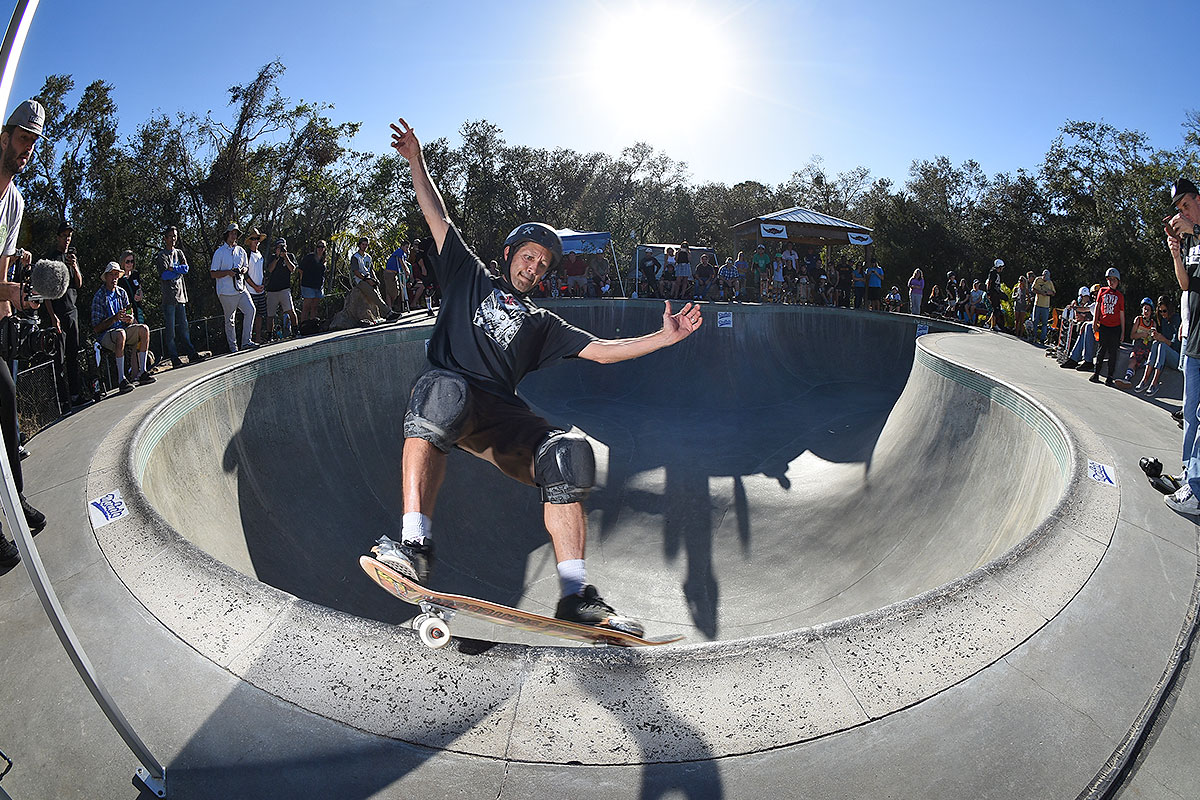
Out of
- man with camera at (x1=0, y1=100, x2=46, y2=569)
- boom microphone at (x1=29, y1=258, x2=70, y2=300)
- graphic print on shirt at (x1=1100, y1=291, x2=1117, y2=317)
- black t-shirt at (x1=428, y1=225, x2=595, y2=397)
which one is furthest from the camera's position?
graphic print on shirt at (x1=1100, y1=291, x2=1117, y2=317)

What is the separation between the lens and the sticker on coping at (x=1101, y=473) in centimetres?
463

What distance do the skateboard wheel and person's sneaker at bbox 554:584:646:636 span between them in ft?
1.87

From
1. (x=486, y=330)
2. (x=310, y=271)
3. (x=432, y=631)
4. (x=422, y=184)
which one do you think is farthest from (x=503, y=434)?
(x=310, y=271)

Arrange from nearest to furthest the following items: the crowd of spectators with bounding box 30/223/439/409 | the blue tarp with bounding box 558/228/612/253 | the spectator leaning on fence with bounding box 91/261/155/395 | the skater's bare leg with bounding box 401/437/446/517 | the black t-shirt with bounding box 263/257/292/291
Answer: the skater's bare leg with bounding box 401/437/446/517 < the crowd of spectators with bounding box 30/223/439/409 < the spectator leaning on fence with bounding box 91/261/155/395 < the black t-shirt with bounding box 263/257/292/291 < the blue tarp with bounding box 558/228/612/253

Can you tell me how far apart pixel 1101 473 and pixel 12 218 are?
666 centimetres

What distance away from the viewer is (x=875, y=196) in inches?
1789

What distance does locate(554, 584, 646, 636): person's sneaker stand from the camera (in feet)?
10.6

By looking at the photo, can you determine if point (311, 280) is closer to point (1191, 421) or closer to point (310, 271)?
point (310, 271)

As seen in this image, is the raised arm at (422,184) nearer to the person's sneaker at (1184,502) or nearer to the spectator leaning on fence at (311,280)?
the person's sneaker at (1184,502)

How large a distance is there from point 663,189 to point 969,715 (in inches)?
1813

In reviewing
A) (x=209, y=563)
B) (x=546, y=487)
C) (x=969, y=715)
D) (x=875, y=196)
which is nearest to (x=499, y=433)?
(x=546, y=487)

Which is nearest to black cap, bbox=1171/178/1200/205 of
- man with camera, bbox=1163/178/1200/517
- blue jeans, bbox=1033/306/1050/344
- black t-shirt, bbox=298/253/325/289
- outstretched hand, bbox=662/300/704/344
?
man with camera, bbox=1163/178/1200/517

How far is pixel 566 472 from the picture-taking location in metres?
3.43

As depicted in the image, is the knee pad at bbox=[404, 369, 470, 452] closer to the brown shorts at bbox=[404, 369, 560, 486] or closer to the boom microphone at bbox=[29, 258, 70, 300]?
the brown shorts at bbox=[404, 369, 560, 486]
